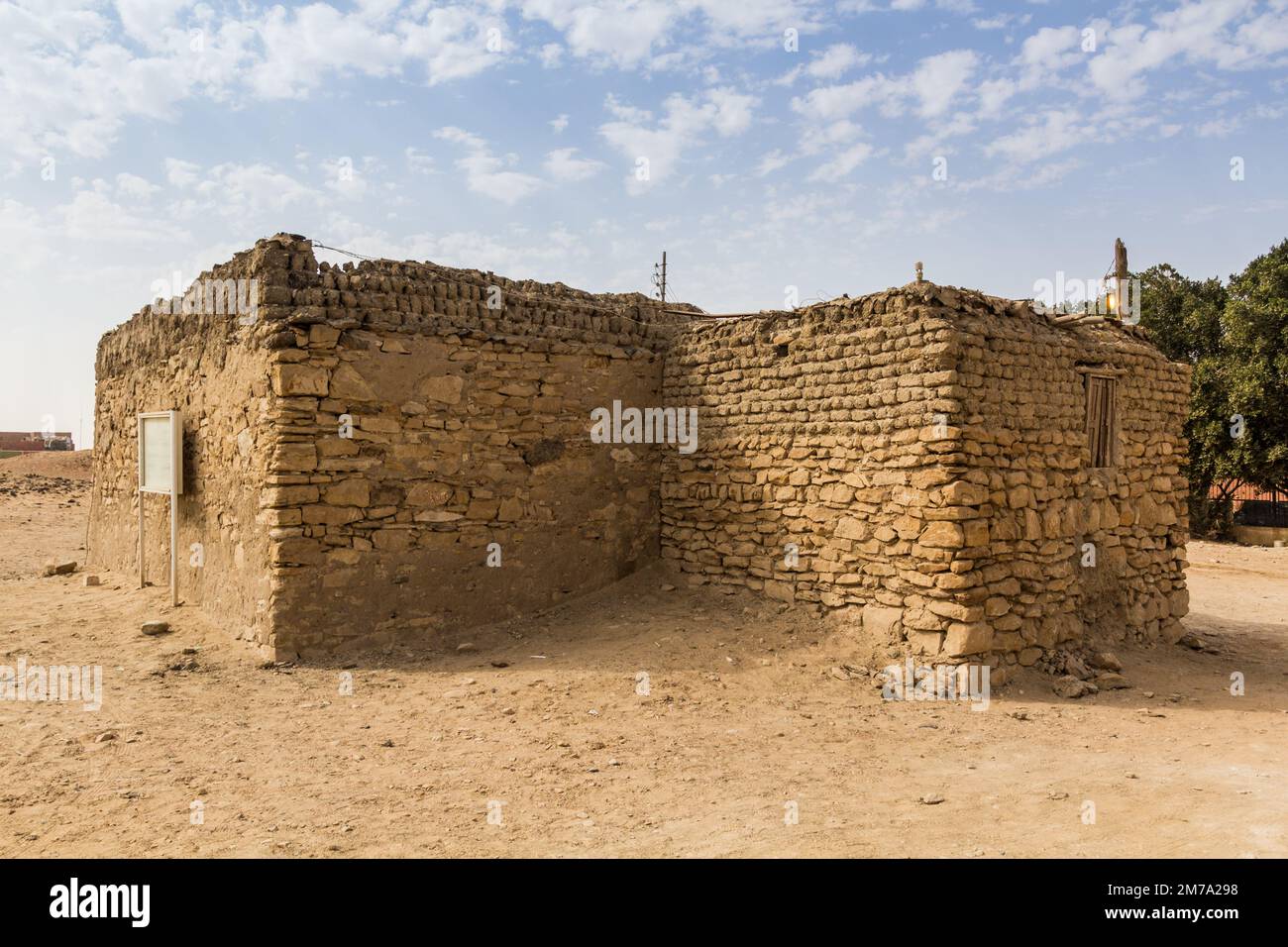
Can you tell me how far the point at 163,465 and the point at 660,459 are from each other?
5.08 meters

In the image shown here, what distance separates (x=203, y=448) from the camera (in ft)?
28.2

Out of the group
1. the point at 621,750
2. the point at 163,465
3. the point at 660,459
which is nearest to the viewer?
the point at 621,750

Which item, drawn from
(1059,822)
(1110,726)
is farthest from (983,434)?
(1059,822)

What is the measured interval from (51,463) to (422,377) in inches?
956

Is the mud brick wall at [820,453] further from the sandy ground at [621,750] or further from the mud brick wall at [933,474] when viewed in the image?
the sandy ground at [621,750]

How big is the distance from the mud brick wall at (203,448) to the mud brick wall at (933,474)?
12.8 feet

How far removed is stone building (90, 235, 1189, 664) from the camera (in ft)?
22.8

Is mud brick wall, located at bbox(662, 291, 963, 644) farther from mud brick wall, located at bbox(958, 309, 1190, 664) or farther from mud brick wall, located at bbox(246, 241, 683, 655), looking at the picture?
mud brick wall, located at bbox(246, 241, 683, 655)

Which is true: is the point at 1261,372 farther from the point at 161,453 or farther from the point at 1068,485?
the point at 161,453

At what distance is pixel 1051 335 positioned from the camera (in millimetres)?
7781

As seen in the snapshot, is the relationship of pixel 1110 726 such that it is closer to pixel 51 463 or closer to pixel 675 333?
pixel 675 333

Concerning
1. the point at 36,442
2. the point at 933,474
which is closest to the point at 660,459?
the point at 933,474

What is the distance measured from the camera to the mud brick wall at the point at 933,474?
266 inches

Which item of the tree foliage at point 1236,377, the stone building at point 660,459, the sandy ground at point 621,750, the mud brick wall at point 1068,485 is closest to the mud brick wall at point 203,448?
the stone building at point 660,459
